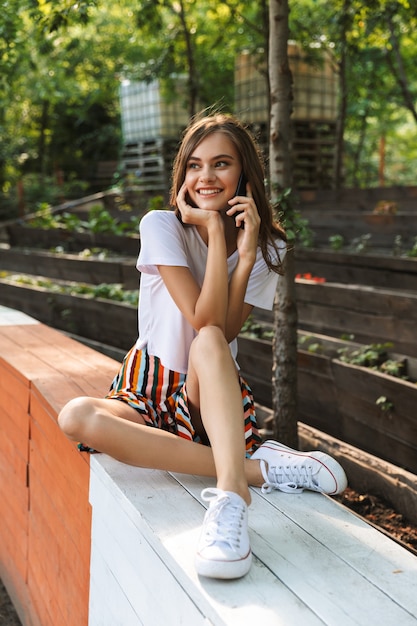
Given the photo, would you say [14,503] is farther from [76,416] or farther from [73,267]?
[73,267]

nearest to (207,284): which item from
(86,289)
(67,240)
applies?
(86,289)

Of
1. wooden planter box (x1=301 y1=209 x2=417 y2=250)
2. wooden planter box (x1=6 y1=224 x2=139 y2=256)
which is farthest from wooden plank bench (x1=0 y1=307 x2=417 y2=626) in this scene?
wooden planter box (x1=6 y1=224 x2=139 y2=256)

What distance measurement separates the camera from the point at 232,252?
2479 mm

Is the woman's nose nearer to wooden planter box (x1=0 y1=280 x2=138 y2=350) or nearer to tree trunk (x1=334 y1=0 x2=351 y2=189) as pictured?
wooden planter box (x1=0 y1=280 x2=138 y2=350)

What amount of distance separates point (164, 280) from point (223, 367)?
49 centimetres

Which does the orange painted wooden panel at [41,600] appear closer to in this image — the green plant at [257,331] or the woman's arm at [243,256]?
the woman's arm at [243,256]

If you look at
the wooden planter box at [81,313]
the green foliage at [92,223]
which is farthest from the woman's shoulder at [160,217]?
the green foliage at [92,223]

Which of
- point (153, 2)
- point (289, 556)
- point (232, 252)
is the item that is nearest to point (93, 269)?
point (153, 2)

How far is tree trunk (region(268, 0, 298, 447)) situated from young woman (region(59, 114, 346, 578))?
47cm

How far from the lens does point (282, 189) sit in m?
2.94

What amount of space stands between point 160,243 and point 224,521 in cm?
101

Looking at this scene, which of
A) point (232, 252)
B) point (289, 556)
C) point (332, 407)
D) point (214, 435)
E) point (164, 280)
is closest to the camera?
point (289, 556)

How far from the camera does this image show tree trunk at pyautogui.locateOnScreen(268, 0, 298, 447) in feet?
9.41

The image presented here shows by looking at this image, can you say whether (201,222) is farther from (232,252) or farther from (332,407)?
(332,407)
